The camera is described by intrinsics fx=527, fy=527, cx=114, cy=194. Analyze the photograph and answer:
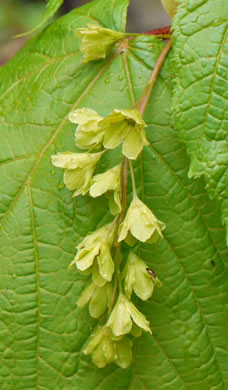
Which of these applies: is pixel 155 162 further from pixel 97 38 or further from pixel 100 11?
pixel 100 11

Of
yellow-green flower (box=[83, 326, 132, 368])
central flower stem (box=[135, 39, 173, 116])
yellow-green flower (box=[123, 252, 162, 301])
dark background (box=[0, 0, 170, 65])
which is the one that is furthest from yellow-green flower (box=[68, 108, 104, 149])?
dark background (box=[0, 0, 170, 65])

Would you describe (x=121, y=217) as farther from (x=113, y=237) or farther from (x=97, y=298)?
(x=97, y=298)

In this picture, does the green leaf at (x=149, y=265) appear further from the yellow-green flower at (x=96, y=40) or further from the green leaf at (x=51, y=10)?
the green leaf at (x=51, y=10)

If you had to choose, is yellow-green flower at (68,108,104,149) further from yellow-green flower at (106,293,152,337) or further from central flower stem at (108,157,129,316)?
yellow-green flower at (106,293,152,337)

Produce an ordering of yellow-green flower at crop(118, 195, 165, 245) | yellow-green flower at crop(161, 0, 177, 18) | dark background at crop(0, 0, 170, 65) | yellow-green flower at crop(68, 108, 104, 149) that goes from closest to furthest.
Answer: yellow-green flower at crop(118, 195, 165, 245) < yellow-green flower at crop(68, 108, 104, 149) < yellow-green flower at crop(161, 0, 177, 18) < dark background at crop(0, 0, 170, 65)

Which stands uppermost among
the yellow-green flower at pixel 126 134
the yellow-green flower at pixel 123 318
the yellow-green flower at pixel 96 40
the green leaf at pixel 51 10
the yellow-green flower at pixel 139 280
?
the green leaf at pixel 51 10

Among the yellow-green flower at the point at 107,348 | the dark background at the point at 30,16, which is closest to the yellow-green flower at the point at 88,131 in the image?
the yellow-green flower at the point at 107,348

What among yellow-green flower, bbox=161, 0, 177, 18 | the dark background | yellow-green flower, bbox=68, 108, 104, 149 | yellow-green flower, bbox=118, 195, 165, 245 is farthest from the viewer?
the dark background

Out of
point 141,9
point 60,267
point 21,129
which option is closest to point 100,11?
point 21,129
